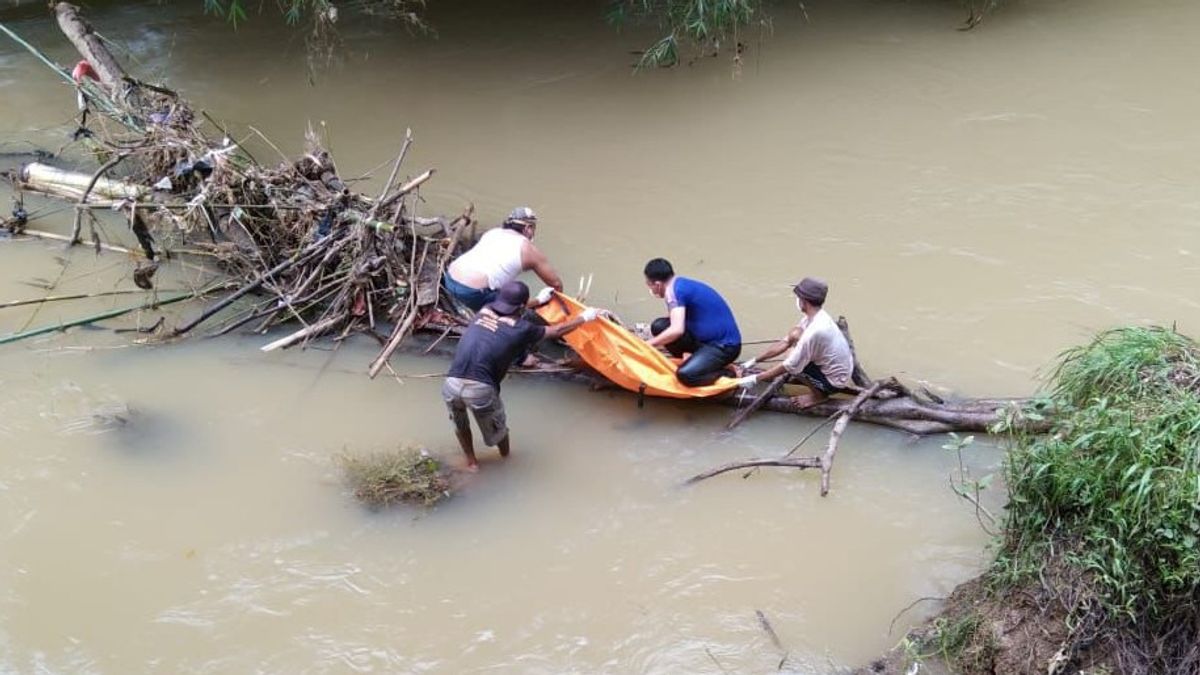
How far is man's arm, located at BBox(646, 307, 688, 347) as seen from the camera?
22.1 feet

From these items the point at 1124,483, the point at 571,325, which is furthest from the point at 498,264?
the point at 1124,483

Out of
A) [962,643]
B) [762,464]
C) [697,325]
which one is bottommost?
[962,643]

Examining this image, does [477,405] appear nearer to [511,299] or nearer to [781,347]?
[511,299]

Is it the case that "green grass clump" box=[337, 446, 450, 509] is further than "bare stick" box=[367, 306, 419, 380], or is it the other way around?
"bare stick" box=[367, 306, 419, 380]

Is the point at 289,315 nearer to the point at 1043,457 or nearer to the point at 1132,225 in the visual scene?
the point at 1043,457

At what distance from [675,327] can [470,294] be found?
1537 millimetres

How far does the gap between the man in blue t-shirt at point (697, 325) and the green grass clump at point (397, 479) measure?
1743 mm

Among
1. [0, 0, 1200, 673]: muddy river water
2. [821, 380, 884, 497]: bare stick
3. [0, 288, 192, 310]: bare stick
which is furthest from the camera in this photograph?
[0, 288, 192, 310]: bare stick

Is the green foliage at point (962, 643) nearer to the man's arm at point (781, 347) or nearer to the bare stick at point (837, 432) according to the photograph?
the bare stick at point (837, 432)

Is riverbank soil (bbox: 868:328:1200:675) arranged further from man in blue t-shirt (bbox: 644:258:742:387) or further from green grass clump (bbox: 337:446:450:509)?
green grass clump (bbox: 337:446:450:509)

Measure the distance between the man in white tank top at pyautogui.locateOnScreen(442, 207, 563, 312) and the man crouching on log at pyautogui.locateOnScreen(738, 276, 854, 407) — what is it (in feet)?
5.51

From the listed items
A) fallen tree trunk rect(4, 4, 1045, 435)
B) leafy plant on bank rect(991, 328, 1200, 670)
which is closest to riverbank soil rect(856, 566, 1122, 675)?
leafy plant on bank rect(991, 328, 1200, 670)

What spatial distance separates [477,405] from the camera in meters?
6.15

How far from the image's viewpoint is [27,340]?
7734mm
